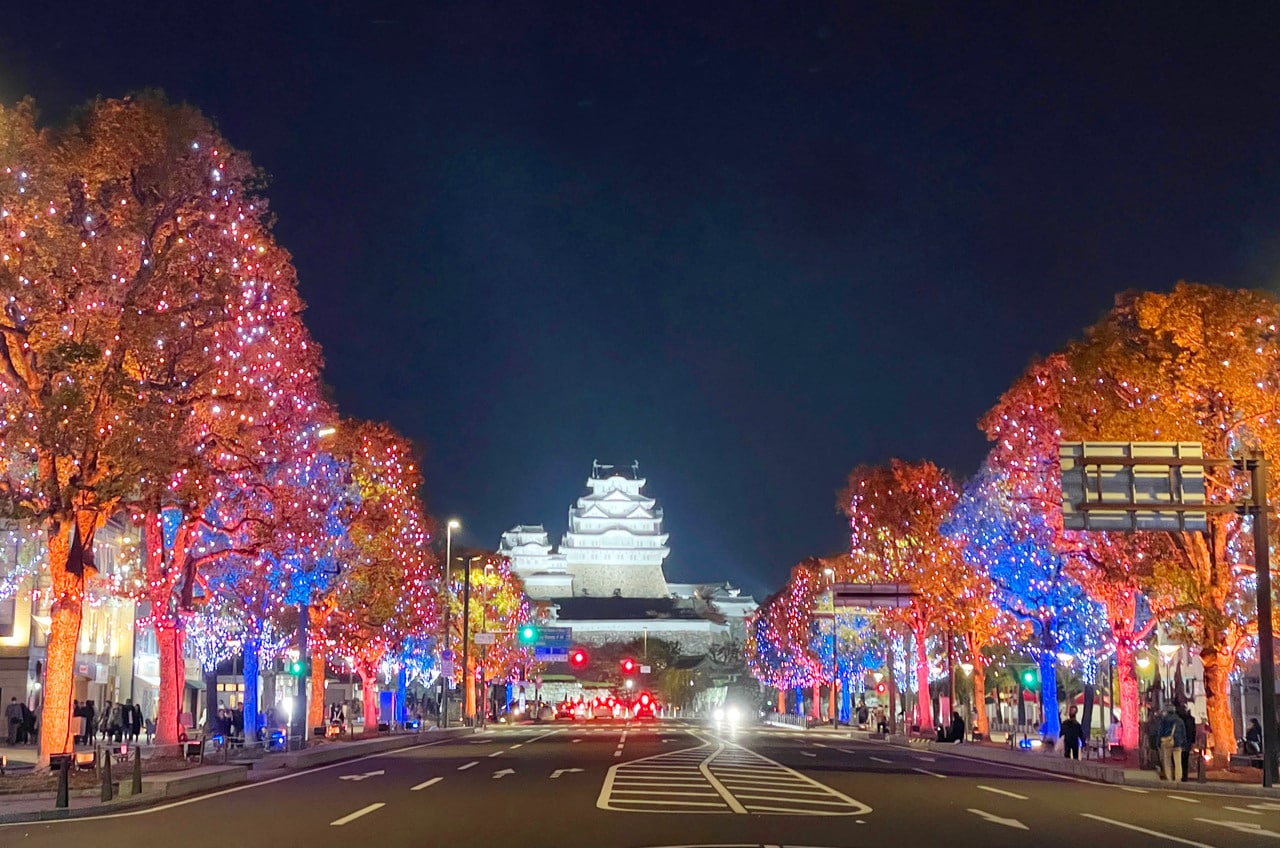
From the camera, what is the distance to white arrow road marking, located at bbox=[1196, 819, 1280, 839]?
1584 centimetres

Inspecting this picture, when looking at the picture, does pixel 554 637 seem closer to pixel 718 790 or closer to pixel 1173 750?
pixel 1173 750

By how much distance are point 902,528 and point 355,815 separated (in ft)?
127

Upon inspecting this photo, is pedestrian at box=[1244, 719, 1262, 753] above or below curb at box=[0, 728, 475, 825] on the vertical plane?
below

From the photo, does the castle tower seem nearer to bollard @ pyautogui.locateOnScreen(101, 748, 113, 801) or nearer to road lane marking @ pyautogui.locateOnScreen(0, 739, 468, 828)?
road lane marking @ pyautogui.locateOnScreen(0, 739, 468, 828)

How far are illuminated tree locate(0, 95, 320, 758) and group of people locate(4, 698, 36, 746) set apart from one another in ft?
64.9

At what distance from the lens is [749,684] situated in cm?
12162

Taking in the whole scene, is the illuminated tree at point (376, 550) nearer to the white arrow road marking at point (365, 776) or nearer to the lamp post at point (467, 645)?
the lamp post at point (467, 645)

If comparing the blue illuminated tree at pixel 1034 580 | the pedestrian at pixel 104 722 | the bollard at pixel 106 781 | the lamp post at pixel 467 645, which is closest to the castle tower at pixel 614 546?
the lamp post at pixel 467 645

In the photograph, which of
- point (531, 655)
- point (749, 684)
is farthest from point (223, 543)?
point (749, 684)

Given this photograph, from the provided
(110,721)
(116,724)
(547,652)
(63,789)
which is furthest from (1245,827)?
(547,652)

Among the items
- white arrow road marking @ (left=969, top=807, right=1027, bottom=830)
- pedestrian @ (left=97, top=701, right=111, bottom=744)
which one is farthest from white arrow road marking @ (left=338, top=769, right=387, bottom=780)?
pedestrian @ (left=97, top=701, right=111, bottom=744)

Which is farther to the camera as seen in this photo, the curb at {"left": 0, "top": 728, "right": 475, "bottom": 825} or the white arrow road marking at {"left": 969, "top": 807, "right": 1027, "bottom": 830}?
the curb at {"left": 0, "top": 728, "right": 475, "bottom": 825}

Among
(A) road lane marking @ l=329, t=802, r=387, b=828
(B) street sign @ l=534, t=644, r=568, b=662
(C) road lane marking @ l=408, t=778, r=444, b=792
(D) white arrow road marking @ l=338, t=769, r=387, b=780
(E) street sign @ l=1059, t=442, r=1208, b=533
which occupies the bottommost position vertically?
(B) street sign @ l=534, t=644, r=568, b=662

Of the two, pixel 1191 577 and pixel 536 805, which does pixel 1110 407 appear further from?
pixel 536 805
